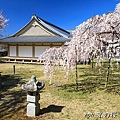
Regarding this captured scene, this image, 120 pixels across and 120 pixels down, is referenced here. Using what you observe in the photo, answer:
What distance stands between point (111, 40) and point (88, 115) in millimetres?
3318

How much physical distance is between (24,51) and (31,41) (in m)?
2.43

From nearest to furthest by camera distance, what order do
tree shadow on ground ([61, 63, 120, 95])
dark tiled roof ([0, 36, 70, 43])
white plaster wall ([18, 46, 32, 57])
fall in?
tree shadow on ground ([61, 63, 120, 95]) → dark tiled roof ([0, 36, 70, 43]) → white plaster wall ([18, 46, 32, 57])

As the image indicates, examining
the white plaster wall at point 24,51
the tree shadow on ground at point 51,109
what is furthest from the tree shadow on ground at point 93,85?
the white plaster wall at point 24,51

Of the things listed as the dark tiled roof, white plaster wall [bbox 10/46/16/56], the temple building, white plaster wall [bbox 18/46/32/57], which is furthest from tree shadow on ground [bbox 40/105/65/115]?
white plaster wall [bbox 10/46/16/56]

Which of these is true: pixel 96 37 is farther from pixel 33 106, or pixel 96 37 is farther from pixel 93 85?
pixel 93 85

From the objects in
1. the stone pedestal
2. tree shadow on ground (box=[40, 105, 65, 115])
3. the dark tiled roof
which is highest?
the dark tiled roof

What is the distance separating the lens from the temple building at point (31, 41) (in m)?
21.5

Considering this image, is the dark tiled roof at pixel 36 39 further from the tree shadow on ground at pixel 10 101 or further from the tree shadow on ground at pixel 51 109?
the tree shadow on ground at pixel 51 109

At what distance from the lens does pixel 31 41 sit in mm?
20969

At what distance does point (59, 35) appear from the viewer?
70.2ft

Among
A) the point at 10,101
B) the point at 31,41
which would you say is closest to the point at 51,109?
the point at 10,101

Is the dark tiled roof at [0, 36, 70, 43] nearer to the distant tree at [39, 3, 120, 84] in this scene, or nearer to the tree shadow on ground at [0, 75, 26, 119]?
the tree shadow on ground at [0, 75, 26, 119]

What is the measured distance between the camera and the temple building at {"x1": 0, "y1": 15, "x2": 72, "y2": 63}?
70.6ft

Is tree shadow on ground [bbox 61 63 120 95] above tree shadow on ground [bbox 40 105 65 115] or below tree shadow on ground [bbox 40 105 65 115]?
above
